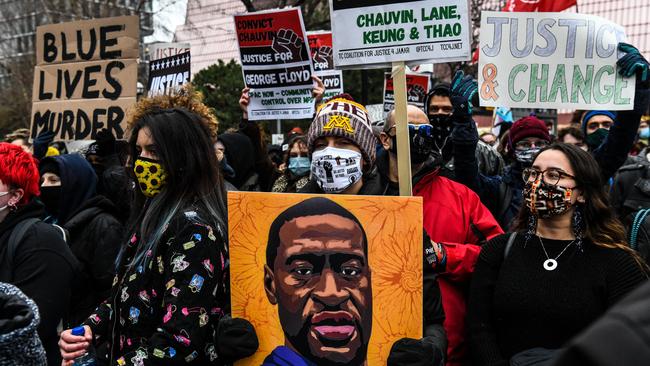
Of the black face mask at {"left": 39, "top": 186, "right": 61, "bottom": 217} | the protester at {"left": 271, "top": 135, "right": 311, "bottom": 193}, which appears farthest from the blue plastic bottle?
the protester at {"left": 271, "top": 135, "right": 311, "bottom": 193}

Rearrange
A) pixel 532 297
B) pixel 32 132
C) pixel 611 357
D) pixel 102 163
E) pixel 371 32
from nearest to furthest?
pixel 611 357 < pixel 532 297 < pixel 371 32 < pixel 102 163 < pixel 32 132

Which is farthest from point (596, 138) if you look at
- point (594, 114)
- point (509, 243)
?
point (509, 243)

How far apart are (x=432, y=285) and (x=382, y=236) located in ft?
1.27

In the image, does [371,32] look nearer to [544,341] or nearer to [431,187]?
[431,187]

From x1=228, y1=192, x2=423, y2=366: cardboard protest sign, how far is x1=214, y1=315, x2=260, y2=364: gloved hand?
5 cm

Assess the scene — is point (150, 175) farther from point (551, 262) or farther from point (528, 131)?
point (528, 131)

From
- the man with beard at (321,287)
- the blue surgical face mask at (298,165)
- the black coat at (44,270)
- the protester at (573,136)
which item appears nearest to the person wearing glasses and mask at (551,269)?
the man with beard at (321,287)

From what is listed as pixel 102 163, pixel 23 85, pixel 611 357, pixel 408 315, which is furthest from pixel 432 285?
pixel 23 85

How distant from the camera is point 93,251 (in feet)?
14.4

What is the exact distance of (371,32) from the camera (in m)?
3.14

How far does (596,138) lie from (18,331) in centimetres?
495

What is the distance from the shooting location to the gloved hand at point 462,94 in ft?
12.3

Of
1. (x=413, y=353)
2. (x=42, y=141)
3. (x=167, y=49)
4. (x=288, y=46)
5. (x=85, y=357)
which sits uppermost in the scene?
(x=167, y=49)

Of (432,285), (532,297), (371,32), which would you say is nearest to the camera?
(432,285)
